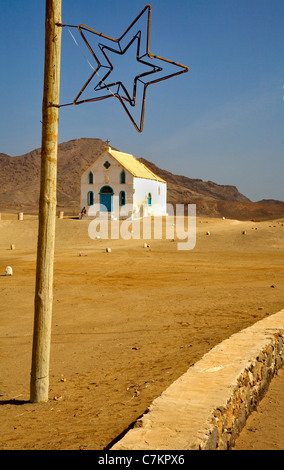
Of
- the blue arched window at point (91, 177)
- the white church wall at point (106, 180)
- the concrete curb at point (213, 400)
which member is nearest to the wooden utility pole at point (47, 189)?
the concrete curb at point (213, 400)

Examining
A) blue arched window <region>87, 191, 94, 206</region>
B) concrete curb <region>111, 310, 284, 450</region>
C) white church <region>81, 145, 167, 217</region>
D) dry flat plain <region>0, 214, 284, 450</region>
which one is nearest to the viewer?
concrete curb <region>111, 310, 284, 450</region>

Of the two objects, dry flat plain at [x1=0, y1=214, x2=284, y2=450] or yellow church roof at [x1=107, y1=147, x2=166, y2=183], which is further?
yellow church roof at [x1=107, y1=147, x2=166, y2=183]

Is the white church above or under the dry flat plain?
above

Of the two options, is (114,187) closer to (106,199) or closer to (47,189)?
(106,199)

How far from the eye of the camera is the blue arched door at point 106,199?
4075cm

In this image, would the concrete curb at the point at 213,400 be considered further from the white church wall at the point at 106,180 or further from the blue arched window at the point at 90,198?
the blue arched window at the point at 90,198

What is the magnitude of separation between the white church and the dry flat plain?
17.2 m

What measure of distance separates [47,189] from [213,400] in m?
2.88

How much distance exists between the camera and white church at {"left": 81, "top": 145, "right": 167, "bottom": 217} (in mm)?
40250

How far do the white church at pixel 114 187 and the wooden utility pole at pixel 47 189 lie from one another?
34.3 meters

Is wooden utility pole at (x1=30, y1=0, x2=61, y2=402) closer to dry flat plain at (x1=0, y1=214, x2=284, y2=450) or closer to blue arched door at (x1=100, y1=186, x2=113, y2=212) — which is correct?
dry flat plain at (x1=0, y1=214, x2=284, y2=450)

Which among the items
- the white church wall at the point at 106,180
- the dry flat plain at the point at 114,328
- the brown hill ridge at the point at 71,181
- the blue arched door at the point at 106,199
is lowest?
the dry flat plain at the point at 114,328

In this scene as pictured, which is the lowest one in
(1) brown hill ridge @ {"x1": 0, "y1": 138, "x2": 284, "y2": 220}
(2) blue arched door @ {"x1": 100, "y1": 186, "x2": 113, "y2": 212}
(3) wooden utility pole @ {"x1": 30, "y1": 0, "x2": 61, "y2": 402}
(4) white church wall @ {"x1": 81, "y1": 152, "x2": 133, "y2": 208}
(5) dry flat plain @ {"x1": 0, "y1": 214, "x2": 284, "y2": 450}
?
(5) dry flat plain @ {"x1": 0, "y1": 214, "x2": 284, "y2": 450}

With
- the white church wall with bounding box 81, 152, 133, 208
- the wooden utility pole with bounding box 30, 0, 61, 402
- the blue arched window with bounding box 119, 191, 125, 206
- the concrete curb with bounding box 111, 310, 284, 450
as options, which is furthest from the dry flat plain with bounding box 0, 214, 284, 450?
the white church wall with bounding box 81, 152, 133, 208
